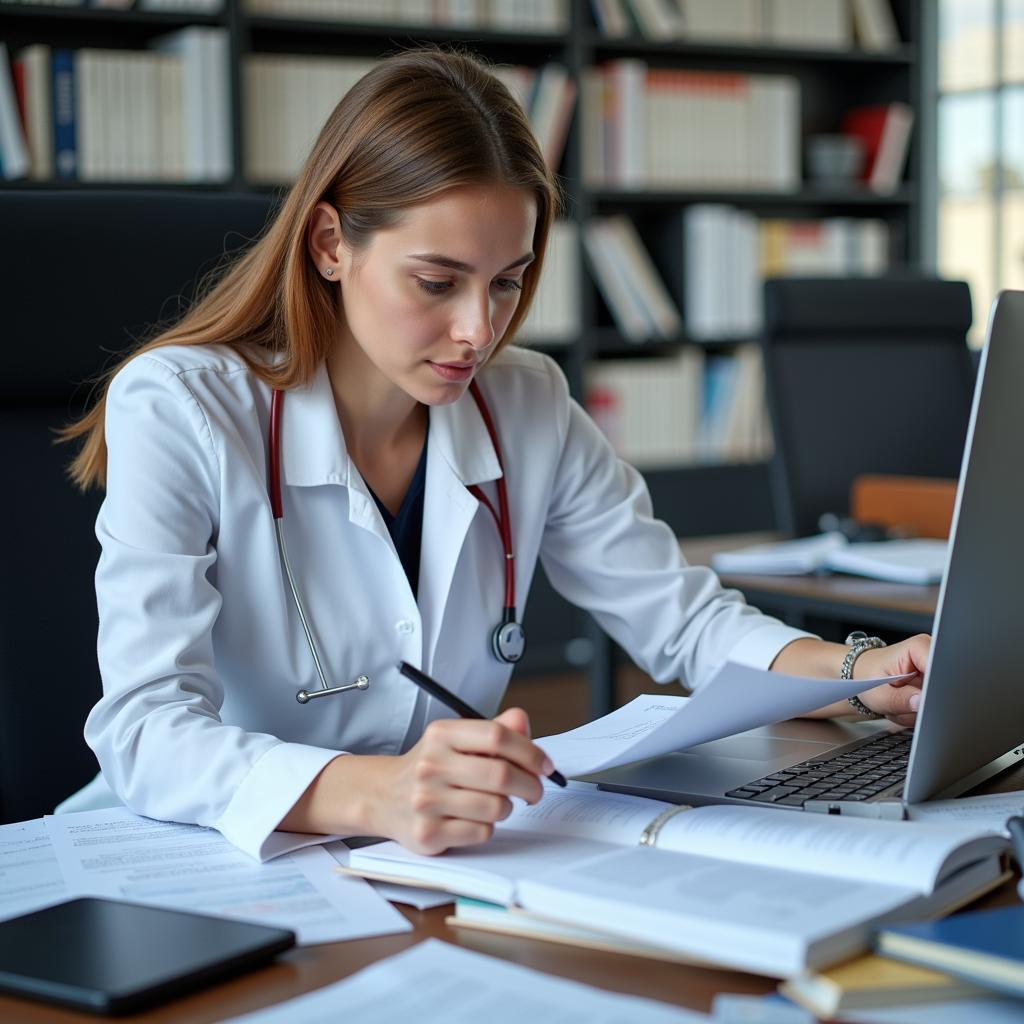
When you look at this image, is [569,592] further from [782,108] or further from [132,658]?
[782,108]

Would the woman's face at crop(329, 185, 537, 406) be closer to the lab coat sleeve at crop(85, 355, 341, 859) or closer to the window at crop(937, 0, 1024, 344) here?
the lab coat sleeve at crop(85, 355, 341, 859)

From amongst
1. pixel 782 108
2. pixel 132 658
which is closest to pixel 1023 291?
pixel 132 658

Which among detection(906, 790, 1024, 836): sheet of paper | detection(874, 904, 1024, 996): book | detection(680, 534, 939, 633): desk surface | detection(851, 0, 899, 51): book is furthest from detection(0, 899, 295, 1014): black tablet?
detection(851, 0, 899, 51): book

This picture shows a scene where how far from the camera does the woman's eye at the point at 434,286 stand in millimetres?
Result: 1272

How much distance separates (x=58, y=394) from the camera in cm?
146

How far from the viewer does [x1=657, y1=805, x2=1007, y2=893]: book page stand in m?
0.80

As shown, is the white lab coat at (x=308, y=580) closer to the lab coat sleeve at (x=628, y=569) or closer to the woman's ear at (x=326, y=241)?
the lab coat sleeve at (x=628, y=569)

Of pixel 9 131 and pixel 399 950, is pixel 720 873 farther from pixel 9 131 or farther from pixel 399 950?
pixel 9 131

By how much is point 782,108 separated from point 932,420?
1709 mm

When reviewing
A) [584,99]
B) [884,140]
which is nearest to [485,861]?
[584,99]

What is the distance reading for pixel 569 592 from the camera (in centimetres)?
162

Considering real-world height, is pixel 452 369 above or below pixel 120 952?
above

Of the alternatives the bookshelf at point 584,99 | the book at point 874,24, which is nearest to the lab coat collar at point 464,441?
the bookshelf at point 584,99

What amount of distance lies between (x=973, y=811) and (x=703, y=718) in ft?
0.66
